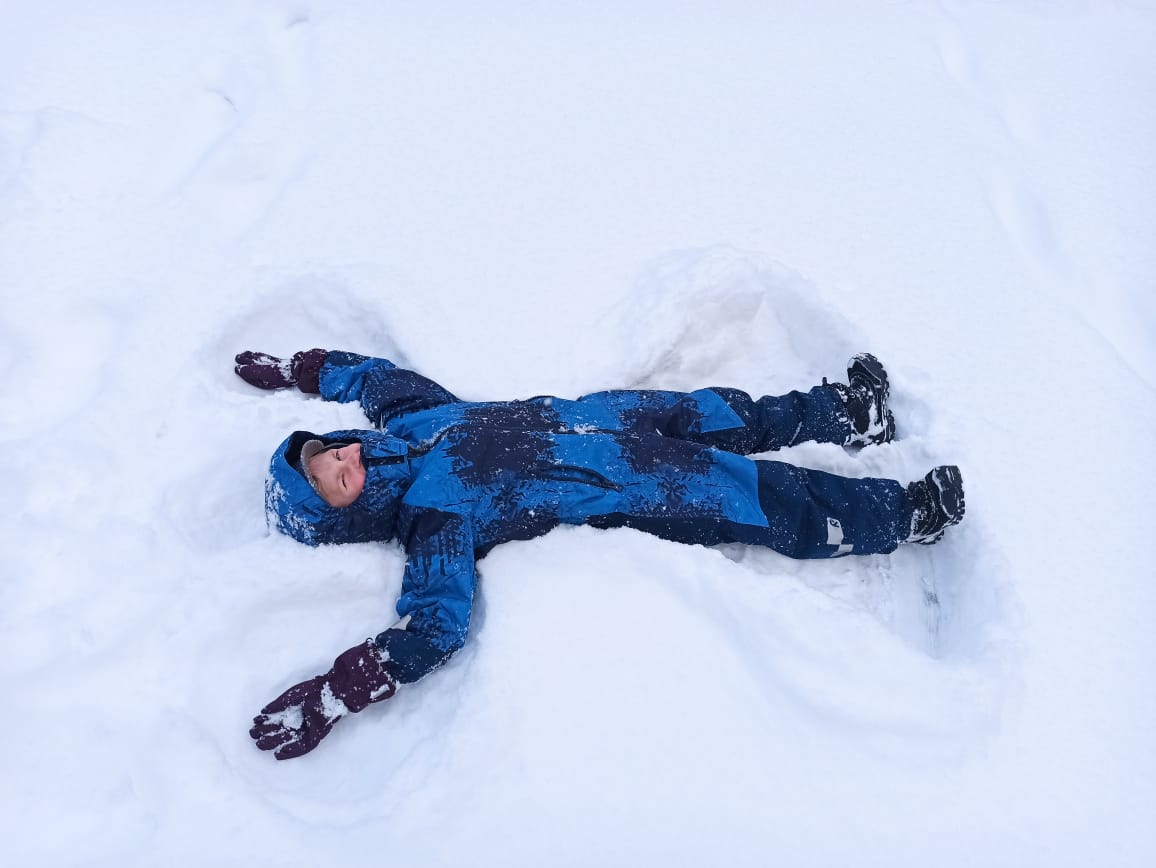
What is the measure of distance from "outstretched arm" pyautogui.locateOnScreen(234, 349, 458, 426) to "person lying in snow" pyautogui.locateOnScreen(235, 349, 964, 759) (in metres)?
0.01

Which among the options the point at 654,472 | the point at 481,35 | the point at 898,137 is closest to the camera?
the point at 654,472

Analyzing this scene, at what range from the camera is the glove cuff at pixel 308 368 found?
2.33 m

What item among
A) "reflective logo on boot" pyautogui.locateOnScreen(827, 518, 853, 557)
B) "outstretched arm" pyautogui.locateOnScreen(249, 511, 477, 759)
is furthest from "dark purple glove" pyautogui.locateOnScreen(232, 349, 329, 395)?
"reflective logo on boot" pyautogui.locateOnScreen(827, 518, 853, 557)

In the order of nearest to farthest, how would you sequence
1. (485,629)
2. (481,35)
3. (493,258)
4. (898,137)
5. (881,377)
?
(485,629) → (881,377) → (493,258) → (898,137) → (481,35)

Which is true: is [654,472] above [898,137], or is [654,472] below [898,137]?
below

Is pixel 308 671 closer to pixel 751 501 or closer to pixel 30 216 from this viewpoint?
pixel 751 501

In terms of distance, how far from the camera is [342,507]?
76.3 inches

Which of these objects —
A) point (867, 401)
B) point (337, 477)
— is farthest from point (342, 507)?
point (867, 401)

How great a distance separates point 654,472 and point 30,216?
87.6 inches

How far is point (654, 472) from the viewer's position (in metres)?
2.04

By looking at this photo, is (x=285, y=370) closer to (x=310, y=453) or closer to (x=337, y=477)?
(x=310, y=453)

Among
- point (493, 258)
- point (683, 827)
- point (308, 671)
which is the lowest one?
point (308, 671)

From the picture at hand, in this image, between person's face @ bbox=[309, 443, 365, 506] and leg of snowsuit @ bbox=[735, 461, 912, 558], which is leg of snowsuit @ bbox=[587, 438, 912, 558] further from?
person's face @ bbox=[309, 443, 365, 506]

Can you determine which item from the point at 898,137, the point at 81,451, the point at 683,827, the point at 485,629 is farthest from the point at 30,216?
the point at 898,137
